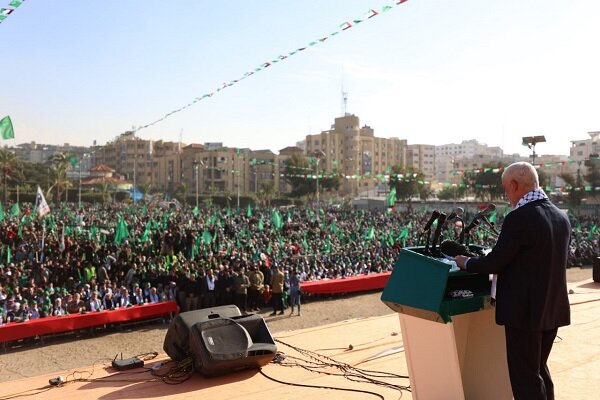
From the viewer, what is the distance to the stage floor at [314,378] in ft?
14.2

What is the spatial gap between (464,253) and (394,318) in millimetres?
4514

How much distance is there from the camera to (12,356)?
1050 cm

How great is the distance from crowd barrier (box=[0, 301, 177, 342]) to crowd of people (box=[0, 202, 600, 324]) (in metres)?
0.41

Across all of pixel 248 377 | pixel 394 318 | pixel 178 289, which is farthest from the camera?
pixel 178 289

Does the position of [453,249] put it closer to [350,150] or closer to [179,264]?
[179,264]

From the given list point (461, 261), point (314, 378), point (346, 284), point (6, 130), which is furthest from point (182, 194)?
point (461, 261)

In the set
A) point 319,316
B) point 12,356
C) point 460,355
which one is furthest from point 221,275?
point 460,355

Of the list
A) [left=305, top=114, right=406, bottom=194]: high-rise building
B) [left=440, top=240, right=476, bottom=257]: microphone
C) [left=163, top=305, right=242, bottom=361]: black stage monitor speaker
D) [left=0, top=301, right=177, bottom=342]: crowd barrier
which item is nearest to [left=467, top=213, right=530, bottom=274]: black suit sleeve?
[left=440, top=240, right=476, bottom=257]: microphone

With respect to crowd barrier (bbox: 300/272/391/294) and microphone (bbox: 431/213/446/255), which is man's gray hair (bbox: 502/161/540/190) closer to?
microphone (bbox: 431/213/446/255)

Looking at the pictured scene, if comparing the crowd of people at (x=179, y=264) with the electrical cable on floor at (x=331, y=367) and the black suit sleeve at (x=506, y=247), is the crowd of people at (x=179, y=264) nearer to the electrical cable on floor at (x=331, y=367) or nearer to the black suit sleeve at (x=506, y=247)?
the electrical cable on floor at (x=331, y=367)

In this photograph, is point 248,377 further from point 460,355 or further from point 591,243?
point 591,243

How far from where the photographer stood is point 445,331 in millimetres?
3119

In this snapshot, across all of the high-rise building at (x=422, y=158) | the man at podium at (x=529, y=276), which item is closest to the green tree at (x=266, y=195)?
the man at podium at (x=529, y=276)

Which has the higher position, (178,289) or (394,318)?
(394,318)
